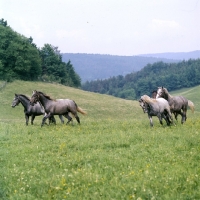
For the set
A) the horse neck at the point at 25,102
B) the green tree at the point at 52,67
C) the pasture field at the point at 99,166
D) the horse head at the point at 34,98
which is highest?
the green tree at the point at 52,67

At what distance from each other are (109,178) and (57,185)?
155 cm

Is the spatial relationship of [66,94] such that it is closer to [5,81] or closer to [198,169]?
[5,81]

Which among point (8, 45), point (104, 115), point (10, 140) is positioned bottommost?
point (104, 115)

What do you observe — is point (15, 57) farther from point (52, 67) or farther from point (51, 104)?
point (51, 104)

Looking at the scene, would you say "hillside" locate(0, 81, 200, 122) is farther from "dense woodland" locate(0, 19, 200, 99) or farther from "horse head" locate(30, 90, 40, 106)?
"horse head" locate(30, 90, 40, 106)

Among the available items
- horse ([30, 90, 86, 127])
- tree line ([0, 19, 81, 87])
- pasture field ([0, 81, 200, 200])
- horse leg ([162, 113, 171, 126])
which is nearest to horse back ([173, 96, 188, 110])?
horse leg ([162, 113, 171, 126])

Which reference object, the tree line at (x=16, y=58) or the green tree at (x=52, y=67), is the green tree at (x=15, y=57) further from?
the green tree at (x=52, y=67)

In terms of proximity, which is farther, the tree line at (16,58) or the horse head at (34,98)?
the tree line at (16,58)

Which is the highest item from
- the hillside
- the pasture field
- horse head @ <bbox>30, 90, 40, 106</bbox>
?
horse head @ <bbox>30, 90, 40, 106</bbox>

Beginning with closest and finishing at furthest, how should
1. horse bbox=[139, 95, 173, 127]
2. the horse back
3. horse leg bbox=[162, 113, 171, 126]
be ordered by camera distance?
horse bbox=[139, 95, 173, 127] → horse leg bbox=[162, 113, 171, 126] → the horse back

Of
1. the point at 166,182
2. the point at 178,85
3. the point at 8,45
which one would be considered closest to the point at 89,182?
the point at 166,182

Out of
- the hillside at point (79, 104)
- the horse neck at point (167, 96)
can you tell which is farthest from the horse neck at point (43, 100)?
the hillside at point (79, 104)

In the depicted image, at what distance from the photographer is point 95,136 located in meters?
15.5

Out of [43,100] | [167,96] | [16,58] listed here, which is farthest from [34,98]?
[16,58]
